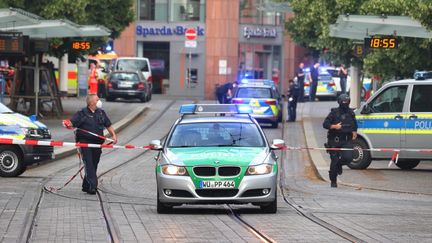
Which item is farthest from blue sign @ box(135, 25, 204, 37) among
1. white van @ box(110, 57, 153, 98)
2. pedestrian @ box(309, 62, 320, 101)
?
pedestrian @ box(309, 62, 320, 101)

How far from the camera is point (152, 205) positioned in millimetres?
15664

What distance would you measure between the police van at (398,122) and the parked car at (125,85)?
2622 centimetres

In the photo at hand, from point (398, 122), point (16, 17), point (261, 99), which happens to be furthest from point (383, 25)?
point (261, 99)

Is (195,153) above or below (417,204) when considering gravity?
above

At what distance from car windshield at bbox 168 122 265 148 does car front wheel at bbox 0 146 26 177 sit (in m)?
6.15

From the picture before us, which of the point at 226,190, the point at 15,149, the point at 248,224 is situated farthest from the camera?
the point at 15,149

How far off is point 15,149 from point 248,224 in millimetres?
8802

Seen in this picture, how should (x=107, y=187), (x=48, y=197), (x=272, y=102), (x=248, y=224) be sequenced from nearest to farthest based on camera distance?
1. (x=248, y=224)
2. (x=48, y=197)
3. (x=107, y=187)
4. (x=272, y=102)

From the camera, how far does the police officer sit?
62.7ft

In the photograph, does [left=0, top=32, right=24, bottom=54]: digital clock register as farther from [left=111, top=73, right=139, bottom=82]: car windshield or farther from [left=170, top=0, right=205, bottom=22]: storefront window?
[left=170, top=0, right=205, bottom=22]: storefront window

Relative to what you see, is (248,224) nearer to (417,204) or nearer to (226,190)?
(226,190)

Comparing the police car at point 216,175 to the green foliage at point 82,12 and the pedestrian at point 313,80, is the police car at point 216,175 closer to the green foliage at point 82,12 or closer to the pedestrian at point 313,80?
the green foliage at point 82,12

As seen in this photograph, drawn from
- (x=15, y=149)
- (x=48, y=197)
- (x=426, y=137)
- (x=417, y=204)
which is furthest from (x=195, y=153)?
(x=426, y=137)

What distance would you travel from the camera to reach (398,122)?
22.4m
